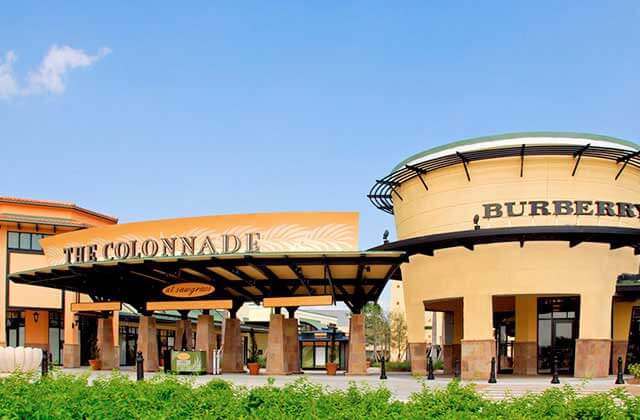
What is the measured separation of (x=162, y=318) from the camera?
5619 centimetres

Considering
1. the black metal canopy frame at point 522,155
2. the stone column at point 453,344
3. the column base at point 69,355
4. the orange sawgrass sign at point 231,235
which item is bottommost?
the column base at point 69,355

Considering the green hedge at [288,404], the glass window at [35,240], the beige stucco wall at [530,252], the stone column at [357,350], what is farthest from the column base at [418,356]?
the glass window at [35,240]

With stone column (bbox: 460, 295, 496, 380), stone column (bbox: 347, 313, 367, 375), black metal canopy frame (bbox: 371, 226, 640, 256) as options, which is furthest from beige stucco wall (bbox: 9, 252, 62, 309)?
stone column (bbox: 460, 295, 496, 380)

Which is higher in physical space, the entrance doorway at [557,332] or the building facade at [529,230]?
the building facade at [529,230]

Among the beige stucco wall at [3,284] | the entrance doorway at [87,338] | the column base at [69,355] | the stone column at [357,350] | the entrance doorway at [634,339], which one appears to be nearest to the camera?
the stone column at [357,350]

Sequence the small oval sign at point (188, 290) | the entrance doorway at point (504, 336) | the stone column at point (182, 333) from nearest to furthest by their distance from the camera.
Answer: the small oval sign at point (188, 290)
the stone column at point (182, 333)
the entrance doorway at point (504, 336)

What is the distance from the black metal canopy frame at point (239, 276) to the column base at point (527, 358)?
7393mm

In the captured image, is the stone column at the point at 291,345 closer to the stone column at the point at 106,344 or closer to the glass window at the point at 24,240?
the stone column at the point at 106,344

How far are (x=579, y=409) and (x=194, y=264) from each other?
24.8m

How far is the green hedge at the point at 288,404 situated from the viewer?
9922 millimetres

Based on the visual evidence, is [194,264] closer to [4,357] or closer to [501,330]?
[4,357]

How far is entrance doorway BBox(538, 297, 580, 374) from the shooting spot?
37156mm

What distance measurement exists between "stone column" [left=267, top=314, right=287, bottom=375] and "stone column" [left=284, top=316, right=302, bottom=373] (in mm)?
962

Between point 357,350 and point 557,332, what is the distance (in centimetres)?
1012
